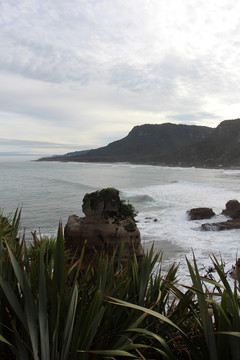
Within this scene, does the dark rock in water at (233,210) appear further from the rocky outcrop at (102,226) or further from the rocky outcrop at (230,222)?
the rocky outcrop at (102,226)

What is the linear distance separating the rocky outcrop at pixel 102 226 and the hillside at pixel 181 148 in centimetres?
9870

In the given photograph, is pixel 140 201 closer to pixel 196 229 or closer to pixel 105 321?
pixel 196 229

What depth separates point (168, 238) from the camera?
1415 cm

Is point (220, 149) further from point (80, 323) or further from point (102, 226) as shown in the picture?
point (80, 323)

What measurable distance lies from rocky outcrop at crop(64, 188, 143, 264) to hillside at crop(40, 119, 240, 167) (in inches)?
3886

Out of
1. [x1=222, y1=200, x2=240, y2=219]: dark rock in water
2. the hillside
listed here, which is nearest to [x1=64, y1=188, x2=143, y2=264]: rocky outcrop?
[x1=222, y1=200, x2=240, y2=219]: dark rock in water

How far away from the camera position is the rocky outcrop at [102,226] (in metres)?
8.45

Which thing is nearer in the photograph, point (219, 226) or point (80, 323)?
point (80, 323)

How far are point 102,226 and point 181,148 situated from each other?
163 meters

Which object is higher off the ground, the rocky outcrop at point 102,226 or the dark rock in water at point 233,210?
the rocky outcrop at point 102,226

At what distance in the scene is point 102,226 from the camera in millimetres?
8758

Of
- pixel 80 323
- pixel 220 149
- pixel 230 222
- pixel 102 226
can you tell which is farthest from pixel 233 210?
pixel 220 149

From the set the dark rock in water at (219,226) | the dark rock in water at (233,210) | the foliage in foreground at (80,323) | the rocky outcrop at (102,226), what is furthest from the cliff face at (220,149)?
the foliage in foreground at (80,323)

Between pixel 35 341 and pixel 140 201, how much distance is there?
1012 inches
